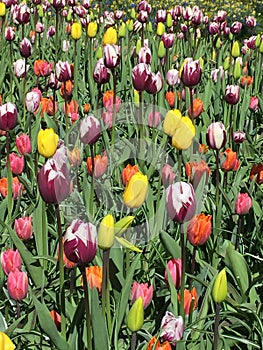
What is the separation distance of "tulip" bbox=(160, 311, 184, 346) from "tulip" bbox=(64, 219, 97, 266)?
0.22 metres

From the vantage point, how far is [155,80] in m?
2.27

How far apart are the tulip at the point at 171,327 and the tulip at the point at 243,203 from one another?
2.16 ft

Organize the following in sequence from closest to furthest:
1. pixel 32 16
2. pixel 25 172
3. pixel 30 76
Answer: pixel 25 172
pixel 30 76
pixel 32 16

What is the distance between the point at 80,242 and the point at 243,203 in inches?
32.2

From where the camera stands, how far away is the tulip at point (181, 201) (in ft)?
4.12

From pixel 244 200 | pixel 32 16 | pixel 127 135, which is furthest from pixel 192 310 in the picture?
pixel 32 16

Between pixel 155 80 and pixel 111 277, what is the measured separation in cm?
87

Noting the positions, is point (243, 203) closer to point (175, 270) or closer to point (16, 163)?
point (175, 270)

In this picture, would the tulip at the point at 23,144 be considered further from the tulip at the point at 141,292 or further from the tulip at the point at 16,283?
the tulip at the point at 141,292

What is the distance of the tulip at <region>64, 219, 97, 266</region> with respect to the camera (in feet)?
3.63

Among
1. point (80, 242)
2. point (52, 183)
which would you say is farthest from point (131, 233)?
point (80, 242)

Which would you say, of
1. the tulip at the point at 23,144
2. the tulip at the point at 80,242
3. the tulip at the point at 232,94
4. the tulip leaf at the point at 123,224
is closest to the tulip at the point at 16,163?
the tulip at the point at 23,144

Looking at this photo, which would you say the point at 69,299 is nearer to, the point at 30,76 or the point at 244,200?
the point at 244,200

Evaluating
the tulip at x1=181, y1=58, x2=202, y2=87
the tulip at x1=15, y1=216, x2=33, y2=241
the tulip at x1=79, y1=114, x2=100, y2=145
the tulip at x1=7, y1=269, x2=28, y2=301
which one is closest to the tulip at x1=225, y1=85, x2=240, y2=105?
the tulip at x1=181, y1=58, x2=202, y2=87
